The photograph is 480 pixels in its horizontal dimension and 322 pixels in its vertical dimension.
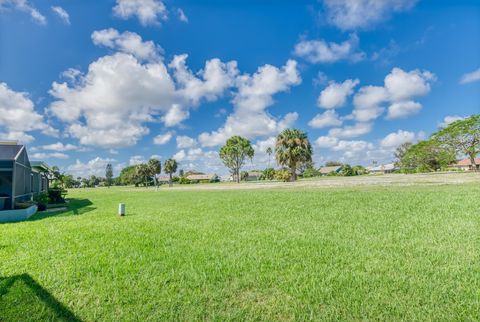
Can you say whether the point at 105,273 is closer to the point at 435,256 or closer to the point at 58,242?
the point at 58,242

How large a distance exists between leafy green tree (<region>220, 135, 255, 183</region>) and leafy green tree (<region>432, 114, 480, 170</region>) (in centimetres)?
3736

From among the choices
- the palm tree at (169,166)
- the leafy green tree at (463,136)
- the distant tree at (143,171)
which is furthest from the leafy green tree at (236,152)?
the leafy green tree at (463,136)

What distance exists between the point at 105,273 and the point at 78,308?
103cm

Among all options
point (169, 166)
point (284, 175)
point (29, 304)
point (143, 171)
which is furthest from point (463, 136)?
point (143, 171)

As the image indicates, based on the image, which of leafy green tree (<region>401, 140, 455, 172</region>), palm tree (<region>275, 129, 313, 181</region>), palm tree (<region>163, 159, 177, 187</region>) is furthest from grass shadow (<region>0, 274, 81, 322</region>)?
palm tree (<region>163, 159, 177, 187</region>)

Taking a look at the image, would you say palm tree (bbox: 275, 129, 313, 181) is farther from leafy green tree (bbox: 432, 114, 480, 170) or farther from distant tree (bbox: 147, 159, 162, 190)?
distant tree (bbox: 147, 159, 162, 190)

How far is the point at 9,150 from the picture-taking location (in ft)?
40.6

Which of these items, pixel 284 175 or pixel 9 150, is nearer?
pixel 9 150

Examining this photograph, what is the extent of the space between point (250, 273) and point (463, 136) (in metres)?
54.3

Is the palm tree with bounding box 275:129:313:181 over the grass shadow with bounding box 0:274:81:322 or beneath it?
over

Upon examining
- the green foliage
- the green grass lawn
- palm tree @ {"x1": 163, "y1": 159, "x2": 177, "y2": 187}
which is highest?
palm tree @ {"x1": 163, "y1": 159, "x2": 177, "y2": 187}

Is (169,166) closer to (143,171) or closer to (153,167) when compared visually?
(153,167)

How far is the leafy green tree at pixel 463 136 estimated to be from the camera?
134 feet

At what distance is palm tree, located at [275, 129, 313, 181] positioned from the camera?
145 feet
